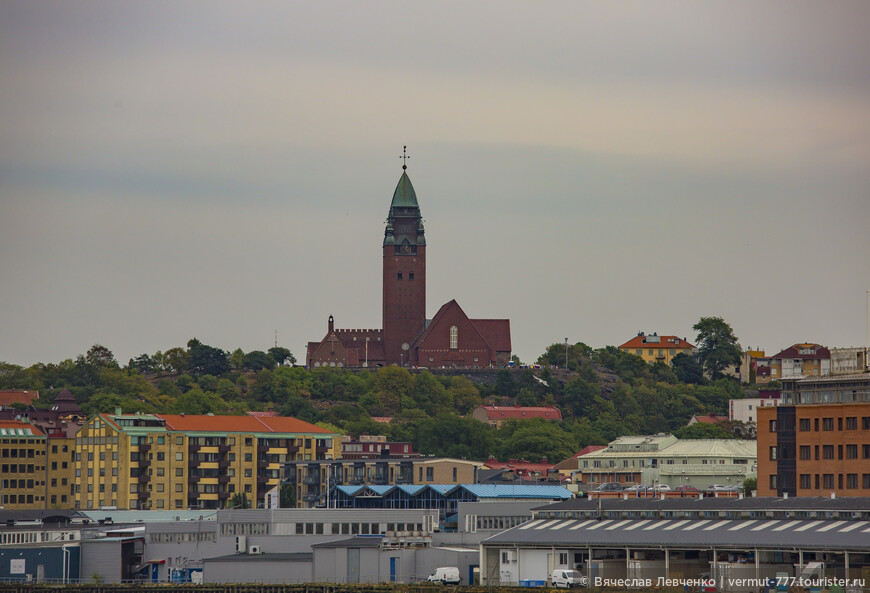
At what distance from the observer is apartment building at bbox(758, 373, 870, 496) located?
130 m

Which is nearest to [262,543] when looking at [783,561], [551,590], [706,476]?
[551,590]

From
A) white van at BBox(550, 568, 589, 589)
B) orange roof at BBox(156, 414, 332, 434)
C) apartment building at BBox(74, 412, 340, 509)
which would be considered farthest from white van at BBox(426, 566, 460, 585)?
orange roof at BBox(156, 414, 332, 434)

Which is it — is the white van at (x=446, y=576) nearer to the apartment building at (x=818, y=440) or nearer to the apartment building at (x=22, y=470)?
the apartment building at (x=818, y=440)

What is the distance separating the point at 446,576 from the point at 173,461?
85.8 meters

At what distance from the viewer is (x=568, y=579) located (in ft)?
322

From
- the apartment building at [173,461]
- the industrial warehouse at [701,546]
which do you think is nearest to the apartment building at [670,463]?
the apartment building at [173,461]

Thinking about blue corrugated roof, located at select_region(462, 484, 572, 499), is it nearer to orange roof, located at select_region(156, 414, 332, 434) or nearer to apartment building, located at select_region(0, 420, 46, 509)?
orange roof, located at select_region(156, 414, 332, 434)

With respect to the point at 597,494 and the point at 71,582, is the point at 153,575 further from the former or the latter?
the point at 597,494

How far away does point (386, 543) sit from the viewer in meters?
112

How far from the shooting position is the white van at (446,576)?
338ft

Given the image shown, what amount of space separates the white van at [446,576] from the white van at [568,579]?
585 centimetres

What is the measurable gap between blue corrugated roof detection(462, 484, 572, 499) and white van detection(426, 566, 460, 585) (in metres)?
26.9

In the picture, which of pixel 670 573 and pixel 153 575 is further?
pixel 153 575

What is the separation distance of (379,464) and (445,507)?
3872cm
